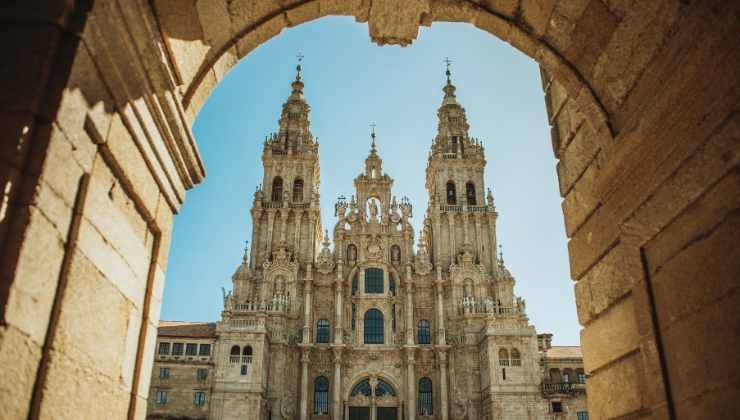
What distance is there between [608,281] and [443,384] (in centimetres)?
2953

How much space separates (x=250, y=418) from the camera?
29.5m

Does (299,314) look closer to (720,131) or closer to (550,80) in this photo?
(550,80)

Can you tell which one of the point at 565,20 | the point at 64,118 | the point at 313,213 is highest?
the point at 313,213

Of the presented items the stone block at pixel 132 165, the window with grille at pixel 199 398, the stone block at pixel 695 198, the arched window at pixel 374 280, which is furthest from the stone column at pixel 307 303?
the stone block at pixel 695 198

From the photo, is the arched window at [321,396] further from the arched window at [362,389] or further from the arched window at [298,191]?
the arched window at [298,191]

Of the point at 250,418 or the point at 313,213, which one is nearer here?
the point at 250,418

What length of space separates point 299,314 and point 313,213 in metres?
6.51

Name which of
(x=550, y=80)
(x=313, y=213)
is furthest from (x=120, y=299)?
(x=313, y=213)

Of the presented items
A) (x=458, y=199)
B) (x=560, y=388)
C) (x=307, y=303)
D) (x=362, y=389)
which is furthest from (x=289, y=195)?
(x=560, y=388)

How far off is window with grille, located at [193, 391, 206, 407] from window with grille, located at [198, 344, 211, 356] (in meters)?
2.27

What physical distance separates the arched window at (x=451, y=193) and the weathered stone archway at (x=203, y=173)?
33.8m

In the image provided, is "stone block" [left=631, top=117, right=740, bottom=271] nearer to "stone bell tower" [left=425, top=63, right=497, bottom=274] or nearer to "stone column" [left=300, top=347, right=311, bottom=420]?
"stone column" [left=300, top=347, right=311, bottom=420]

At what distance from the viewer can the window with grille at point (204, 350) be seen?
33.8 m

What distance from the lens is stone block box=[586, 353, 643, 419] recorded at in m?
4.50
